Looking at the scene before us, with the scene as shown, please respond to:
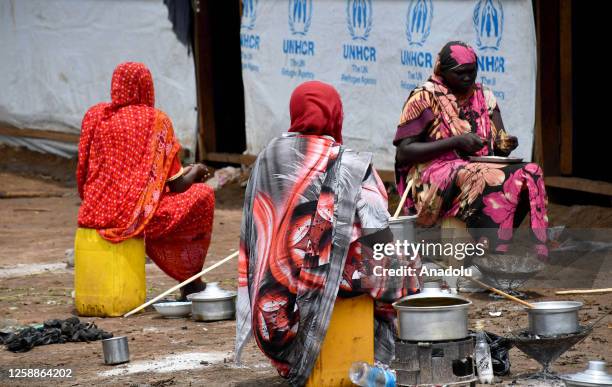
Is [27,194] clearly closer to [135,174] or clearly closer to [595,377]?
[135,174]

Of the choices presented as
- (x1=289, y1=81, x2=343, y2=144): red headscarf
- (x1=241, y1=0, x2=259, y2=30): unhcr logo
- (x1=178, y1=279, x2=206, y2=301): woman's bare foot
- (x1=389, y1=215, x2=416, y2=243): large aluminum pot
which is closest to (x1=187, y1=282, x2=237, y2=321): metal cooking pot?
(x1=178, y1=279, x2=206, y2=301): woman's bare foot

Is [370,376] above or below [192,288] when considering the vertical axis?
above

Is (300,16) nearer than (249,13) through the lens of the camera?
Yes

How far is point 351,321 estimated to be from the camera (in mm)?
4965

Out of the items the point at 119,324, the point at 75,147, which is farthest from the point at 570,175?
the point at 75,147

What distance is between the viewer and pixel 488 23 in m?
9.84

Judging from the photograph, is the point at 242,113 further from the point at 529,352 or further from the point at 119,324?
the point at 529,352

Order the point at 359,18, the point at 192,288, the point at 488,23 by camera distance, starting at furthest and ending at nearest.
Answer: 1. the point at 359,18
2. the point at 488,23
3. the point at 192,288

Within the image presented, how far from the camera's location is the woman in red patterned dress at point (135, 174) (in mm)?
7266

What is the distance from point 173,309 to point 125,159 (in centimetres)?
98

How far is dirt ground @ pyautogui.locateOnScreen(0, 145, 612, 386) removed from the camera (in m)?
5.66

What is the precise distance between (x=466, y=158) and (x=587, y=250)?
1507 mm

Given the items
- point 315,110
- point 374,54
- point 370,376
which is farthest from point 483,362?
point 374,54

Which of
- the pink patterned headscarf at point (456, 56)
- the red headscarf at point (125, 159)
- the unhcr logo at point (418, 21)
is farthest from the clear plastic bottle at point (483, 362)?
the unhcr logo at point (418, 21)
